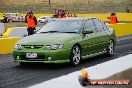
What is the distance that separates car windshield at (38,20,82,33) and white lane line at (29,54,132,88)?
194cm

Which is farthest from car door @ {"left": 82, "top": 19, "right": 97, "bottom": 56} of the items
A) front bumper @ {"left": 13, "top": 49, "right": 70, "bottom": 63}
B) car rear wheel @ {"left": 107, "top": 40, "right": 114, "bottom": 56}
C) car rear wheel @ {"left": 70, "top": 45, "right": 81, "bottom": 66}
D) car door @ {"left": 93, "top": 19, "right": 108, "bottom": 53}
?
car rear wheel @ {"left": 107, "top": 40, "right": 114, "bottom": 56}

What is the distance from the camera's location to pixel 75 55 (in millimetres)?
11977

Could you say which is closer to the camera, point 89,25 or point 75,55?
point 75,55

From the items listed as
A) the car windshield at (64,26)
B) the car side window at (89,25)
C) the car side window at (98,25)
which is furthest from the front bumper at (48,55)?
the car side window at (98,25)

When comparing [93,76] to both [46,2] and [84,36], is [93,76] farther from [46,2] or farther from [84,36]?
[46,2]

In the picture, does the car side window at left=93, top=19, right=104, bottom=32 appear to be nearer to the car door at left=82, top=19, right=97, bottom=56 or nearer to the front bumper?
the car door at left=82, top=19, right=97, bottom=56

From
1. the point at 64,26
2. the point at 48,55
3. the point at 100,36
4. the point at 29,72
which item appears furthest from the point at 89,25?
the point at 29,72

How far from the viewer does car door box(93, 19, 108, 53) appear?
1352cm

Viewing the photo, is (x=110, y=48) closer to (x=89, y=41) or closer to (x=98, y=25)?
(x=98, y=25)

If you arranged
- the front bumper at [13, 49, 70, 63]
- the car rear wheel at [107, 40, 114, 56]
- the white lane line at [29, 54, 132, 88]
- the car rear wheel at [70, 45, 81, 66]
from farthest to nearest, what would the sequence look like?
the car rear wheel at [107, 40, 114, 56]
the car rear wheel at [70, 45, 81, 66]
the front bumper at [13, 49, 70, 63]
the white lane line at [29, 54, 132, 88]

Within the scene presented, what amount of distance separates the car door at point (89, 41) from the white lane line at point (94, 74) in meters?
1.43

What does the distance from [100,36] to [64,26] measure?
1451 mm

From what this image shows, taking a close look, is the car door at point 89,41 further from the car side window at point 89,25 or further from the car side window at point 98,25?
the car side window at point 98,25

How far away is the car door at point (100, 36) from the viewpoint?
13523 millimetres
